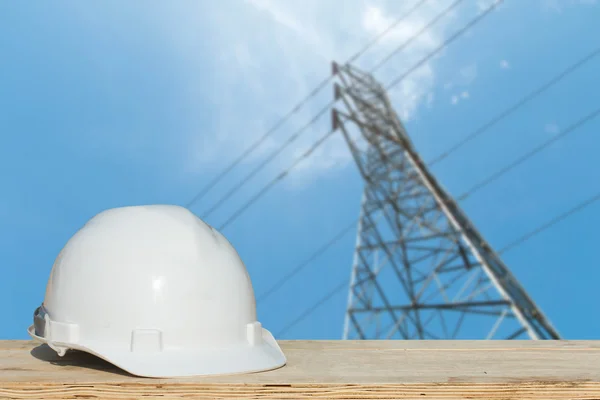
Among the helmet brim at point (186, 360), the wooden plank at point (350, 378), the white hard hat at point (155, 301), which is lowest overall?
the wooden plank at point (350, 378)

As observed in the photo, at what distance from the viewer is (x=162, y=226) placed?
5.90ft

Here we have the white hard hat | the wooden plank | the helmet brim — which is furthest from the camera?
the white hard hat

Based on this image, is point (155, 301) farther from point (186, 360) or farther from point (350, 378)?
point (350, 378)

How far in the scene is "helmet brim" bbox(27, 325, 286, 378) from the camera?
1.48 m

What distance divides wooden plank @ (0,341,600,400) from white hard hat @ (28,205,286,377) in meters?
0.10

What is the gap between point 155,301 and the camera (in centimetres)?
164

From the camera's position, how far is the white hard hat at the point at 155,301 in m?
1.61

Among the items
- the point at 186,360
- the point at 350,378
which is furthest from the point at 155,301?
the point at 350,378

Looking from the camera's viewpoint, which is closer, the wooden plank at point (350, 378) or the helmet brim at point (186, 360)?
the wooden plank at point (350, 378)

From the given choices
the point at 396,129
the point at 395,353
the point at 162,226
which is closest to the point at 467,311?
the point at 396,129

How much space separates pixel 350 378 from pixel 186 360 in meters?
0.54

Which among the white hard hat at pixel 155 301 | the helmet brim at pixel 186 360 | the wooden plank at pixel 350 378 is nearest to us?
the wooden plank at pixel 350 378

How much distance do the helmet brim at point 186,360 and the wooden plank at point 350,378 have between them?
44 millimetres

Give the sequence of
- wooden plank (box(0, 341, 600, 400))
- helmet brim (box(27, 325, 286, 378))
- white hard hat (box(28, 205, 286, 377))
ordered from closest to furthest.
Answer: wooden plank (box(0, 341, 600, 400))
helmet brim (box(27, 325, 286, 378))
white hard hat (box(28, 205, 286, 377))
